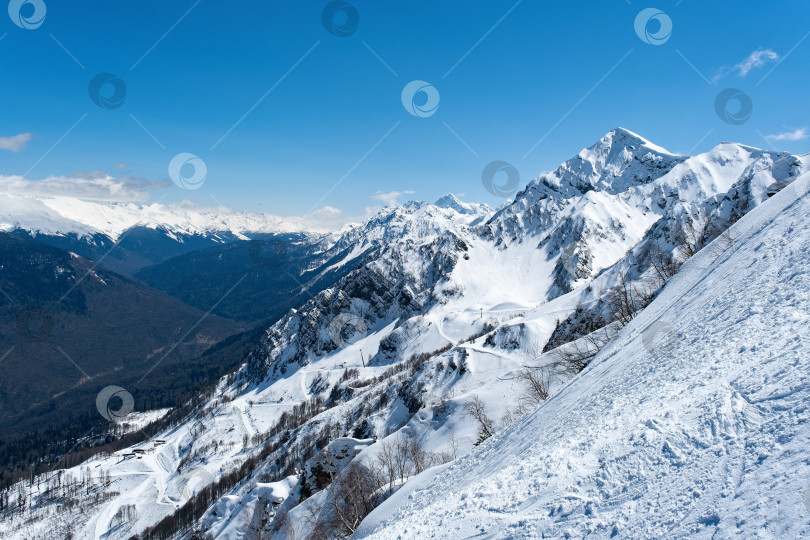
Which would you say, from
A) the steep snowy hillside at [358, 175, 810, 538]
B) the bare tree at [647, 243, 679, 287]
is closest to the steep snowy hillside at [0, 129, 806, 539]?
the bare tree at [647, 243, 679, 287]

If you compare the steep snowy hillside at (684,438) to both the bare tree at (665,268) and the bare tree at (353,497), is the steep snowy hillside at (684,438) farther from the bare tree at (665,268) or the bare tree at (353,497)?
the bare tree at (665,268)

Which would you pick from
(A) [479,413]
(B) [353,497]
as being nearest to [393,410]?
(A) [479,413]

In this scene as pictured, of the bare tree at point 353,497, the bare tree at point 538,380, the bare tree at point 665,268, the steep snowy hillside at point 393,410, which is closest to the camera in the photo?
the bare tree at point 353,497

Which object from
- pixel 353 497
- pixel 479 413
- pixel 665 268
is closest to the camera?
pixel 353 497

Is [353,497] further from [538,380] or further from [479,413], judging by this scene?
[538,380]

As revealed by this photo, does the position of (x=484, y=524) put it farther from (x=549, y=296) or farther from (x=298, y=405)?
(x=549, y=296)

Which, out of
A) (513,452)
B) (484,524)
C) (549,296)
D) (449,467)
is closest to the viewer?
(484,524)

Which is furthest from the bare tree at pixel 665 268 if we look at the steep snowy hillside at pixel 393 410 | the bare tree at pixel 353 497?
the bare tree at pixel 353 497

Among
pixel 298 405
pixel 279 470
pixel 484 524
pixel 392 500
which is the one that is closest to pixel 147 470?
pixel 298 405
